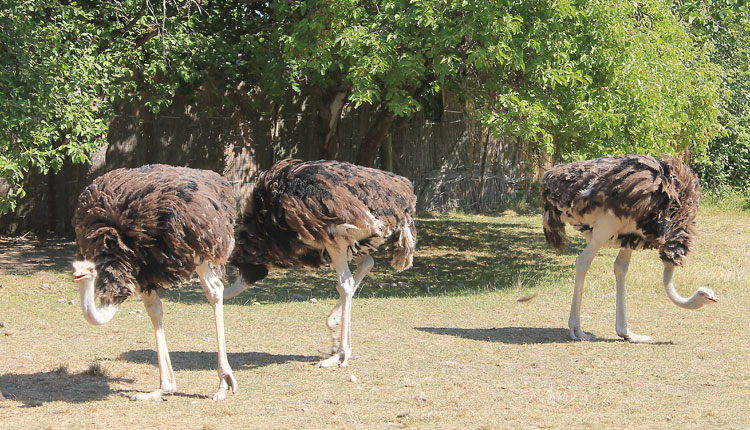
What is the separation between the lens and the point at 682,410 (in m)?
5.55

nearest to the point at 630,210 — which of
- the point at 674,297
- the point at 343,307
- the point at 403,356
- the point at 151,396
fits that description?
the point at 674,297

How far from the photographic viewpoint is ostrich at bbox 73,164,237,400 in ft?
18.2

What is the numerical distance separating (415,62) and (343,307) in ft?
13.9

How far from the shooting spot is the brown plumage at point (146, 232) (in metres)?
5.56

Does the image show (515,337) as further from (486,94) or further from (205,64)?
(205,64)

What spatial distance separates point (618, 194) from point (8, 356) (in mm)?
5421

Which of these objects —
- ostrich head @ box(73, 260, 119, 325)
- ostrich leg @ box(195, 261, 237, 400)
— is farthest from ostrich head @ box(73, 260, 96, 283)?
ostrich leg @ box(195, 261, 237, 400)

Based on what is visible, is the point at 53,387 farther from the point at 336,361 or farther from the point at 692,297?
the point at 692,297

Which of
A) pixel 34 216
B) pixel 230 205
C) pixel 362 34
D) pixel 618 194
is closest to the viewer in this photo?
pixel 230 205

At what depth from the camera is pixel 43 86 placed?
934 centimetres

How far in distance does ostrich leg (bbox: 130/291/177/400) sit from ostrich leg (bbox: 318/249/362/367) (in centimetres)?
137

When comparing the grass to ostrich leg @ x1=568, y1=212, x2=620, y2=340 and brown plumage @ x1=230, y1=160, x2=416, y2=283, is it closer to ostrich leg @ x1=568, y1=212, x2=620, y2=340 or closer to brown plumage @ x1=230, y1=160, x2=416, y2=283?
ostrich leg @ x1=568, y1=212, x2=620, y2=340

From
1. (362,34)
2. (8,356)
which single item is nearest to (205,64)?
(362,34)

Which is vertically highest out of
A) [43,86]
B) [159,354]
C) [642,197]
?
[43,86]
